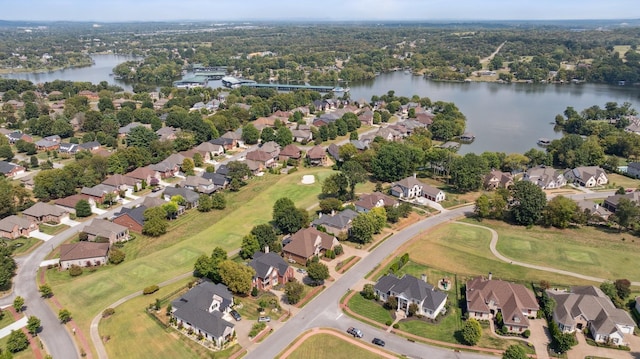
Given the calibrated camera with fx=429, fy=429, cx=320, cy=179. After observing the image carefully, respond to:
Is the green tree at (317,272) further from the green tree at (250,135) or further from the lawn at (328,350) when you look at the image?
the green tree at (250,135)

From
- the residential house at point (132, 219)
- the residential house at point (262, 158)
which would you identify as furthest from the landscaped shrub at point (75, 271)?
the residential house at point (262, 158)

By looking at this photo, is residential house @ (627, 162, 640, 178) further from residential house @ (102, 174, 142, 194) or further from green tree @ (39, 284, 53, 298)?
green tree @ (39, 284, 53, 298)

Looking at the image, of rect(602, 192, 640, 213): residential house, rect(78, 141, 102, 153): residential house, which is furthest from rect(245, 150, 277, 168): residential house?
rect(602, 192, 640, 213): residential house

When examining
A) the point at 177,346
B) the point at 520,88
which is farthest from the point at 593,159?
the point at 520,88

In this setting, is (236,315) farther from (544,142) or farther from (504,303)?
(544,142)

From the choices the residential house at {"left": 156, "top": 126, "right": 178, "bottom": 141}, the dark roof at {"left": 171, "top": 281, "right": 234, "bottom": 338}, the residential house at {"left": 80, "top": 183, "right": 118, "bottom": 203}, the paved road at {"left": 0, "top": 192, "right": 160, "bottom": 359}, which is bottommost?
the paved road at {"left": 0, "top": 192, "right": 160, "bottom": 359}

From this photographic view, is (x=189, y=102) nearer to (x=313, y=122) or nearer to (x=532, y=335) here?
(x=313, y=122)
